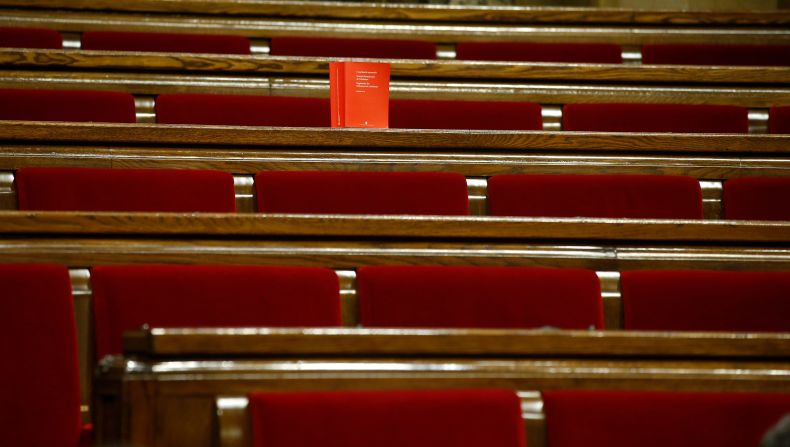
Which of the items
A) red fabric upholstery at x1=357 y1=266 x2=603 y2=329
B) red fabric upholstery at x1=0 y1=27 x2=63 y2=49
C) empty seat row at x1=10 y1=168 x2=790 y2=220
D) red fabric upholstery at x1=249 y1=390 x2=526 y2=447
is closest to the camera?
red fabric upholstery at x1=249 y1=390 x2=526 y2=447

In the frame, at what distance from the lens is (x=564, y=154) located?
52 cm

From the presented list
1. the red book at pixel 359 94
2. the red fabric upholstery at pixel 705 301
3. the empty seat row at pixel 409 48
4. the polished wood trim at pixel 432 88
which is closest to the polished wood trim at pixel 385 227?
the red fabric upholstery at pixel 705 301

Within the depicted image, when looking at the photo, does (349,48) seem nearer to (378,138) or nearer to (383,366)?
(378,138)

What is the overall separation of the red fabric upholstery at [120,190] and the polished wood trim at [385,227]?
6 centimetres

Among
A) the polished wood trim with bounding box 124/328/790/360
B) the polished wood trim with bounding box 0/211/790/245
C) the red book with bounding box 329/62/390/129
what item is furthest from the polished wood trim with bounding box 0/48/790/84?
the polished wood trim with bounding box 124/328/790/360

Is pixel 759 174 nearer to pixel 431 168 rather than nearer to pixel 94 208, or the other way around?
pixel 431 168

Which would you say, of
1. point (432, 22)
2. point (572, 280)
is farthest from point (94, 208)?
point (432, 22)

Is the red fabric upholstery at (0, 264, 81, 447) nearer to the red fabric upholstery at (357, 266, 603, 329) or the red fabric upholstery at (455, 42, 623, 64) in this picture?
the red fabric upholstery at (357, 266, 603, 329)

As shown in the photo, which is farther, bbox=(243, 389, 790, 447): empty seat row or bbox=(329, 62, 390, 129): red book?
bbox=(329, 62, 390, 129): red book

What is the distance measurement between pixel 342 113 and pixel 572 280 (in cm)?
22

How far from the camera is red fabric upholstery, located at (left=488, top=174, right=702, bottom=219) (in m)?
0.45

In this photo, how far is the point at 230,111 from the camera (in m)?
0.56

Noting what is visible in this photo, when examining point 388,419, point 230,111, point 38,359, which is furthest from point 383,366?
point 230,111

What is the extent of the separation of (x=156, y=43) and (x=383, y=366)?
1.80 feet
